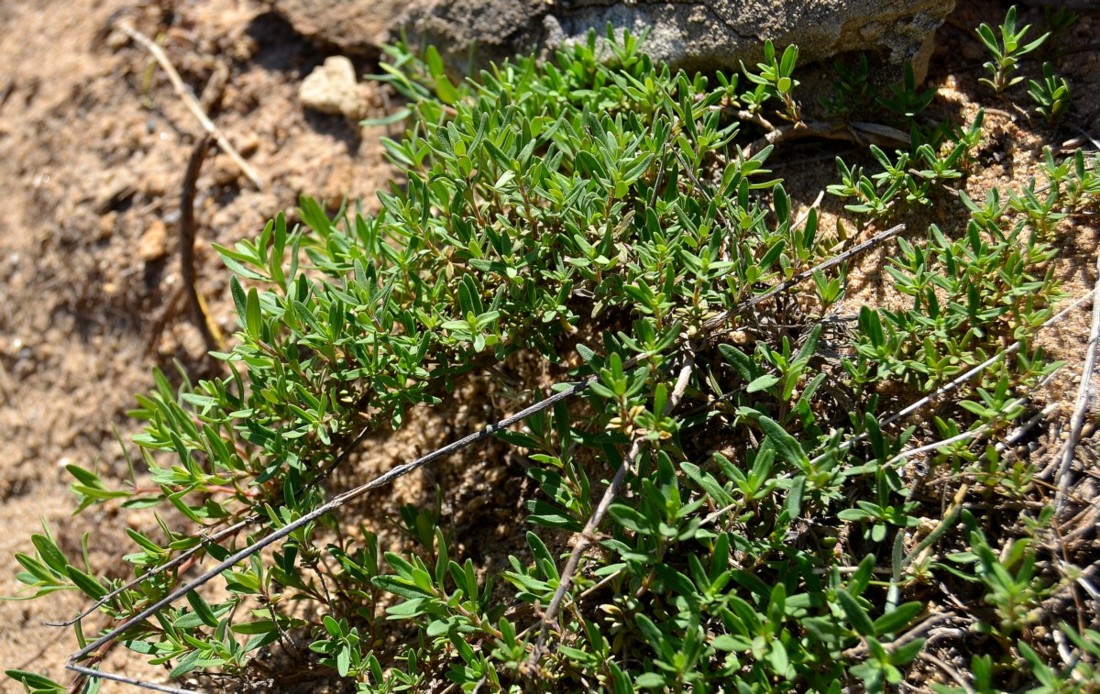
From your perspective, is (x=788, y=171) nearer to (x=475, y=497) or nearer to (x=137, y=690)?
(x=475, y=497)

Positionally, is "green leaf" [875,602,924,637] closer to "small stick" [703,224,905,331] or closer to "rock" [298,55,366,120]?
"small stick" [703,224,905,331]

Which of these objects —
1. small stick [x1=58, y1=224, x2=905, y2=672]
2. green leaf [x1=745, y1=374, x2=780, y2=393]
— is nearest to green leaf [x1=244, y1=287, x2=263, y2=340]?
small stick [x1=58, y1=224, x2=905, y2=672]

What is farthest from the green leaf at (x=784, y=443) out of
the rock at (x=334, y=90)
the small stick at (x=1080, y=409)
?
the rock at (x=334, y=90)

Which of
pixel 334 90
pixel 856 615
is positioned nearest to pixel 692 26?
pixel 334 90

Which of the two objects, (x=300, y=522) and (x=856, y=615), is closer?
(x=856, y=615)

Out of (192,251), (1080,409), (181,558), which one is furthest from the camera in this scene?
(192,251)

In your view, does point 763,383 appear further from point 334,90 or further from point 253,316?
point 334,90
